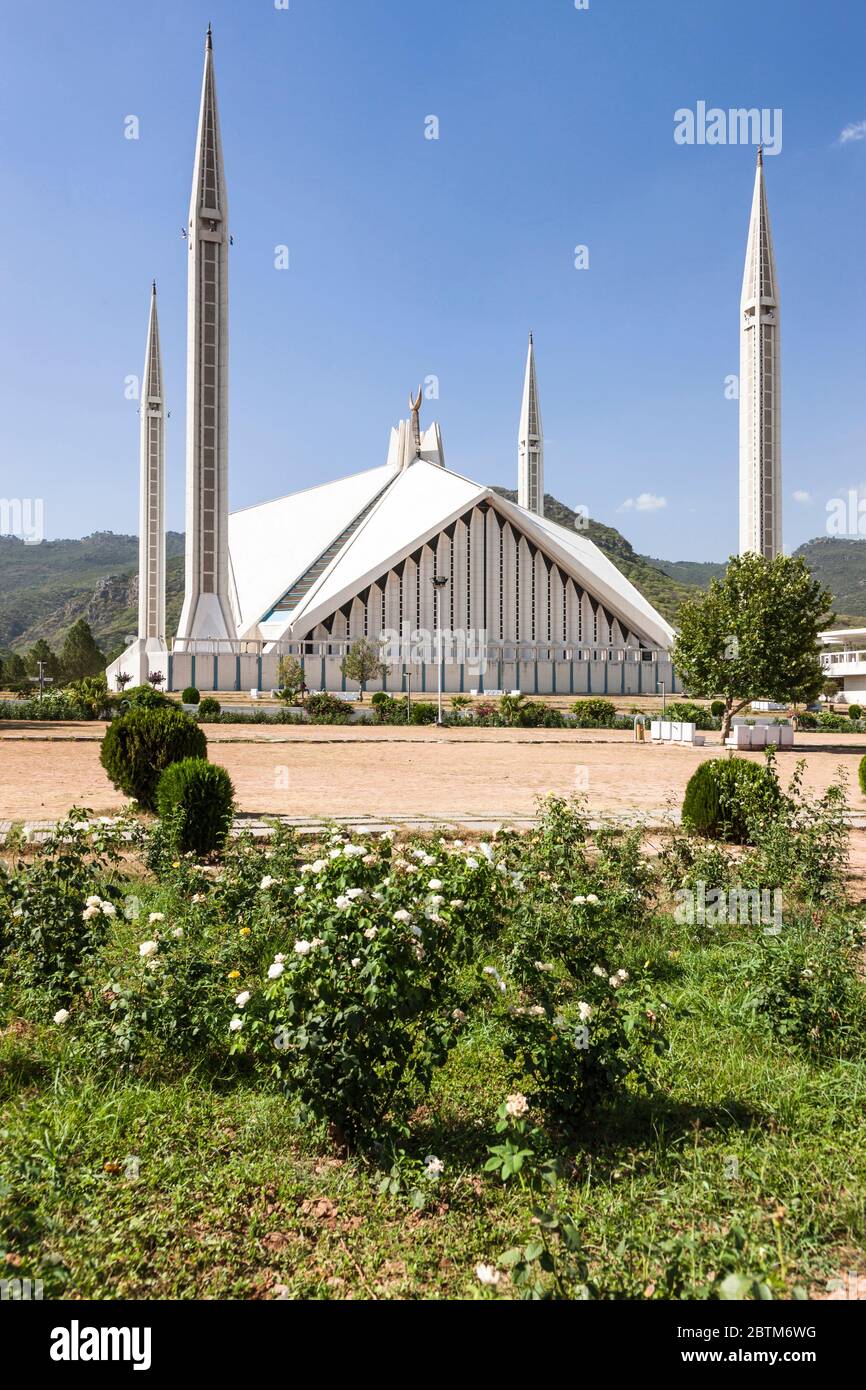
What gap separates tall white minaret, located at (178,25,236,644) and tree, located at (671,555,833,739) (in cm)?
2532

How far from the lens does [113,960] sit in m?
3.44

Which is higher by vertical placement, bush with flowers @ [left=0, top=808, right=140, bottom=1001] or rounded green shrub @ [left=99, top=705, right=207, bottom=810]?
rounded green shrub @ [left=99, top=705, right=207, bottom=810]

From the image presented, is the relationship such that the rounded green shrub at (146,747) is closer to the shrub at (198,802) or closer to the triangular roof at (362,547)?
the shrub at (198,802)

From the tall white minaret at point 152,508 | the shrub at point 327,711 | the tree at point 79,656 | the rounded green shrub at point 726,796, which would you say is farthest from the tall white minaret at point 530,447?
the rounded green shrub at point 726,796

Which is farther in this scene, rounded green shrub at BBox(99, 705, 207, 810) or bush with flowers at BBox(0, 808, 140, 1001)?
rounded green shrub at BBox(99, 705, 207, 810)

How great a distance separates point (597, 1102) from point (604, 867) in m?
2.29

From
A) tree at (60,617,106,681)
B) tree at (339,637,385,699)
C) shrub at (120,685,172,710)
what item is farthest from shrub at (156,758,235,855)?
tree at (60,617,106,681)

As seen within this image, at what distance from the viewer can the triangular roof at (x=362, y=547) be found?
45500mm

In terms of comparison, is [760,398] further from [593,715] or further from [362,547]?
[362,547]

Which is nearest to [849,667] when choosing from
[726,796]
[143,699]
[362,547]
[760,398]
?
[760,398]

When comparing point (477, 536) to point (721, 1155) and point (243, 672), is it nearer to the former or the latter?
point (243, 672)

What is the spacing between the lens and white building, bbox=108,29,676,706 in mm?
38688

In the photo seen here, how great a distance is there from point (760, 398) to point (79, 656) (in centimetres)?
3863

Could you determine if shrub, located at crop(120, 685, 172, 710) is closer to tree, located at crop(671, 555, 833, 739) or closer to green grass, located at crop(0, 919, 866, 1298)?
tree, located at crop(671, 555, 833, 739)
